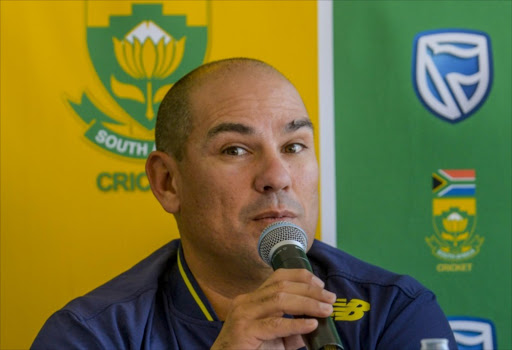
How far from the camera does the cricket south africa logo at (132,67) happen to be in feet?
6.61

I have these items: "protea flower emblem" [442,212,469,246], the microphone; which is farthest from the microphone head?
"protea flower emblem" [442,212,469,246]

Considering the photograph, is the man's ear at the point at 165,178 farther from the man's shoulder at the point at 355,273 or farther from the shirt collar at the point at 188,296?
the man's shoulder at the point at 355,273

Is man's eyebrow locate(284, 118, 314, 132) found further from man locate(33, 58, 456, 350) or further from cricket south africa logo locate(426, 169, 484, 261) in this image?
cricket south africa logo locate(426, 169, 484, 261)

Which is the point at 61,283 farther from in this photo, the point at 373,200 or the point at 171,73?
the point at 373,200

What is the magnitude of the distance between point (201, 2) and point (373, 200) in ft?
2.28

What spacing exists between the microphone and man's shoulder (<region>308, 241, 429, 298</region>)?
48 centimetres

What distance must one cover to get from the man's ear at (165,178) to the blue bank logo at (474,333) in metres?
0.82

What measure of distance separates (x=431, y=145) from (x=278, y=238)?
899 mm

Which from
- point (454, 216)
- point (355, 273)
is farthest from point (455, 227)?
point (355, 273)

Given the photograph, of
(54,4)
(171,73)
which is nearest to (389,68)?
(171,73)

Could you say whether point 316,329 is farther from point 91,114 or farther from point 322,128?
point 91,114

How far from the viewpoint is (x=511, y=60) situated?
2.02 meters

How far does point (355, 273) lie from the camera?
5.73ft

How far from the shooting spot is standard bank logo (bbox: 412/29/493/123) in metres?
2.02
